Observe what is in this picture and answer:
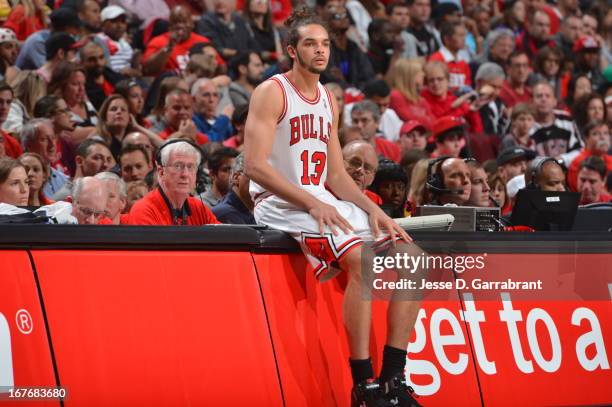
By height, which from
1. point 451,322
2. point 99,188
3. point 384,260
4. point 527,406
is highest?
point 99,188

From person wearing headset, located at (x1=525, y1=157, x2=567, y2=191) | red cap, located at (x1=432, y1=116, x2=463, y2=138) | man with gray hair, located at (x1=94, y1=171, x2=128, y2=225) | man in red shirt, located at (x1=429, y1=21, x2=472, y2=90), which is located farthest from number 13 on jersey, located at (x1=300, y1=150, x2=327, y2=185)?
man in red shirt, located at (x1=429, y1=21, x2=472, y2=90)

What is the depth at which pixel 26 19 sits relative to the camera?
41.7ft

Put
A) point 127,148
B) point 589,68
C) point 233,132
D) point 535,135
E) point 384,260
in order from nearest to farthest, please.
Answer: point 384,260
point 127,148
point 233,132
point 535,135
point 589,68

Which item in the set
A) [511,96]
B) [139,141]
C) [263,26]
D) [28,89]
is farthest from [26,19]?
[511,96]

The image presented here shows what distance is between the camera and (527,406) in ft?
21.3

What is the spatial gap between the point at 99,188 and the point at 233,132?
5.16m

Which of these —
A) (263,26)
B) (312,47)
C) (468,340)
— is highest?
(263,26)

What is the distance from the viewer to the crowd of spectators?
28.2 ft

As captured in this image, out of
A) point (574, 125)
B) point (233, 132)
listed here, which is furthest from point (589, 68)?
point (233, 132)

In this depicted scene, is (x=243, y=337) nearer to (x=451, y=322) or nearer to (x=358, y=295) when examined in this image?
(x=358, y=295)

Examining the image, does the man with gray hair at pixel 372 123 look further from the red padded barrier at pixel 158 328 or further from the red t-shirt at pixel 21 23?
the red padded barrier at pixel 158 328

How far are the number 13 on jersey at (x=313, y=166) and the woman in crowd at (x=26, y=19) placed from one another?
7060 millimetres

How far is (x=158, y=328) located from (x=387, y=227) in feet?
4.25

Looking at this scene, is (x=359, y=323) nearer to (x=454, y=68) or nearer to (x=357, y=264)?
(x=357, y=264)
